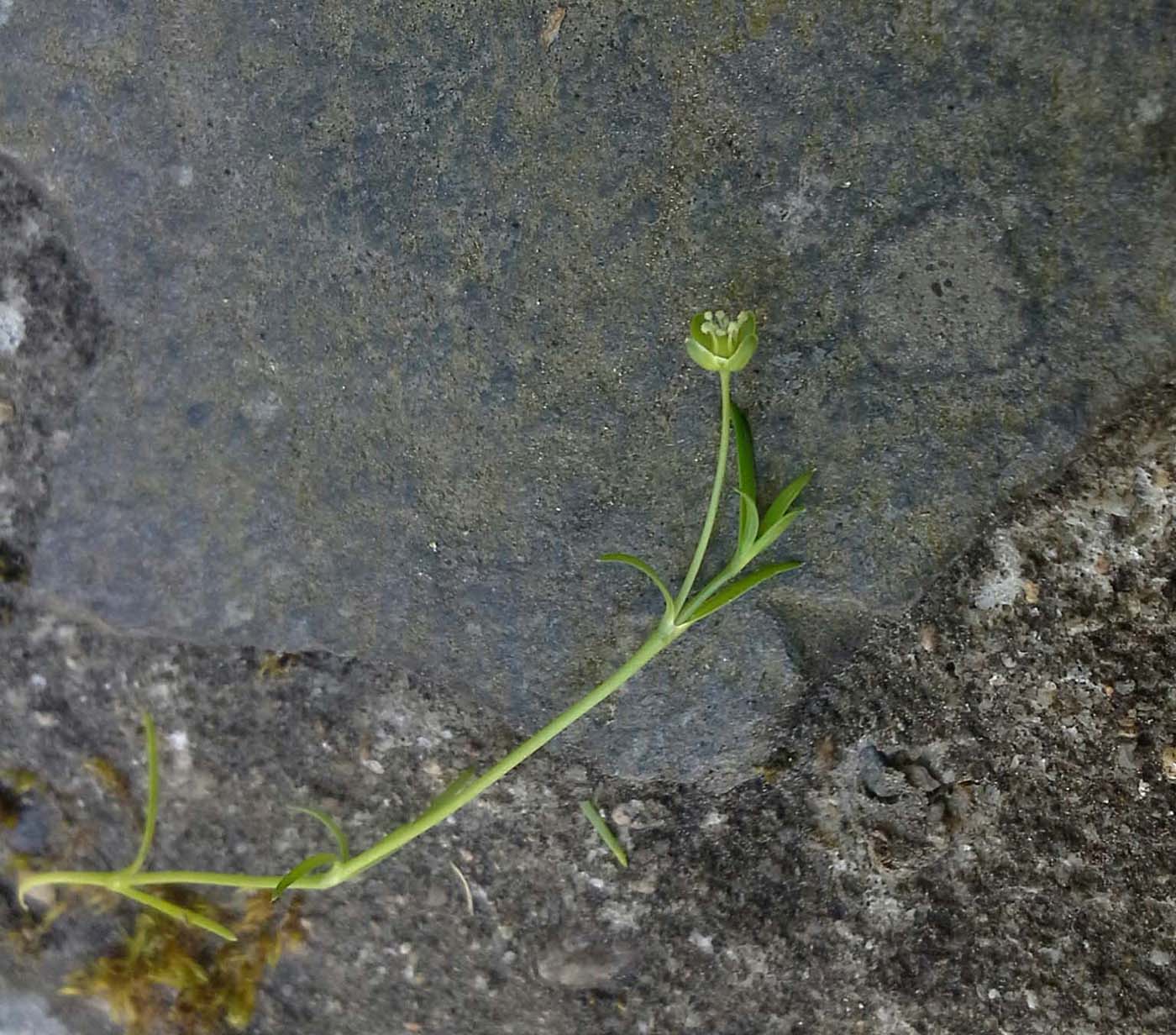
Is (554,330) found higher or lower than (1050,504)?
higher

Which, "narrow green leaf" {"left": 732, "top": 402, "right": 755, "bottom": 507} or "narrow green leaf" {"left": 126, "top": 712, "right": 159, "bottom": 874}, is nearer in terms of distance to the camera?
"narrow green leaf" {"left": 732, "top": 402, "right": 755, "bottom": 507}

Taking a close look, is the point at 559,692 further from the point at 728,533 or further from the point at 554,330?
the point at 554,330

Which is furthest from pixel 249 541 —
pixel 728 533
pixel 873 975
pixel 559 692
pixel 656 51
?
pixel 873 975

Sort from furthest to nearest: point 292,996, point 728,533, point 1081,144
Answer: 1. point 292,996
2. point 728,533
3. point 1081,144

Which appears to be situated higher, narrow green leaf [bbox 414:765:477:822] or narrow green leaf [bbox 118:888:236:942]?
narrow green leaf [bbox 414:765:477:822]

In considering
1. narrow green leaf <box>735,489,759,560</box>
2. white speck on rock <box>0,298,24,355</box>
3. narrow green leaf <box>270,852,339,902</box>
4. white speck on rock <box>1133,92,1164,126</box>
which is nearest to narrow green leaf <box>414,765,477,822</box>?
narrow green leaf <box>270,852,339,902</box>

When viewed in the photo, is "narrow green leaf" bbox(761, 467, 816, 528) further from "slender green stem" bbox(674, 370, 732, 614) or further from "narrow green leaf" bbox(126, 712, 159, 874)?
"narrow green leaf" bbox(126, 712, 159, 874)

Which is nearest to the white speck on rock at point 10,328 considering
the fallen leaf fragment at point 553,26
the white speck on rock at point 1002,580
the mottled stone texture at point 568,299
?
the mottled stone texture at point 568,299
